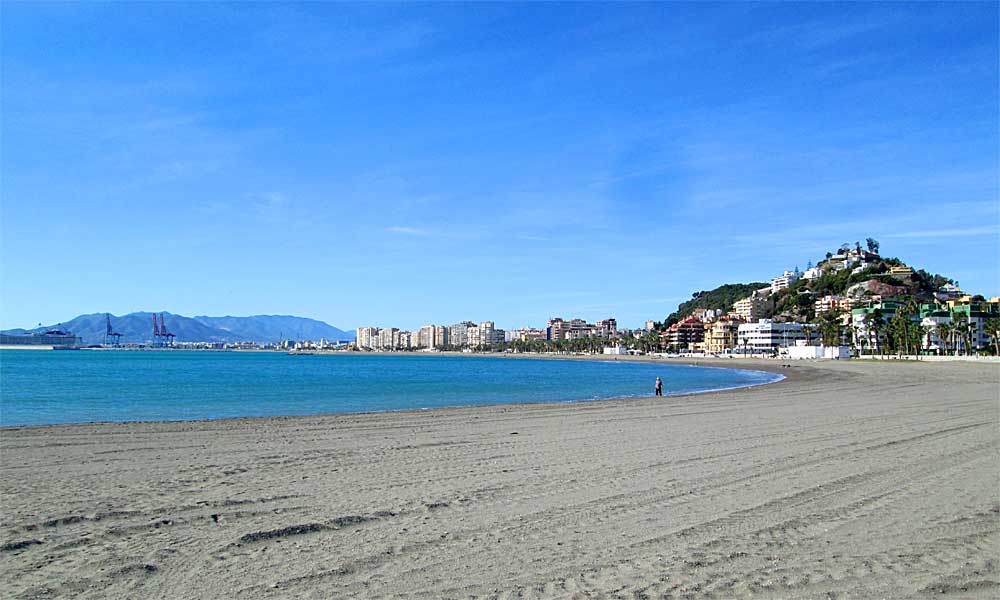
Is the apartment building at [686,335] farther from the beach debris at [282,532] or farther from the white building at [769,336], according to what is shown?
the beach debris at [282,532]

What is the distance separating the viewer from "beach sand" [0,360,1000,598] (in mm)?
5309

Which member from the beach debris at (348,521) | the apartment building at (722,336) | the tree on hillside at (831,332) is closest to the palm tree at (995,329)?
the tree on hillside at (831,332)

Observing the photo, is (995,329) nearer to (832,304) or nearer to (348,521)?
(832,304)

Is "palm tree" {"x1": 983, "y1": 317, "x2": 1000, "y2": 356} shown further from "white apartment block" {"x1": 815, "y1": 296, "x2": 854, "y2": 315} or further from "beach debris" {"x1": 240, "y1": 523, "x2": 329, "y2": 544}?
"beach debris" {"x1": 240, "y1": 523, "x2": 329, "y2": 544}

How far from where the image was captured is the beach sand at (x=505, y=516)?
5309mm

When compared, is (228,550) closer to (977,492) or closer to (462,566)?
(462,566)

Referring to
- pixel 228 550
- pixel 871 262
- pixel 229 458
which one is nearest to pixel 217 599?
pixel 228 550

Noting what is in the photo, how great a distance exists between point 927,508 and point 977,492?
1374mm

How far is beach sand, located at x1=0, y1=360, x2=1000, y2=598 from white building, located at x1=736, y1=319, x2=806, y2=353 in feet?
427

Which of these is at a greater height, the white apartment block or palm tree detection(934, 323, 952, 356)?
the white apartment block

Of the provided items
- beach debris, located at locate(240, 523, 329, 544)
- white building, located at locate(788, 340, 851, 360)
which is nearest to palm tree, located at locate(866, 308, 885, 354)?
white building, located at locate(788, 340, 851, 360)

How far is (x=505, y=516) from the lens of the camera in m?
7.25

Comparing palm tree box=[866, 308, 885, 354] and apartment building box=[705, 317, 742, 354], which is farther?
apartment building box=[705, 317, 742, 354]

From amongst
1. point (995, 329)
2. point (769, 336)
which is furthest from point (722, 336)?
point (995, 329)
